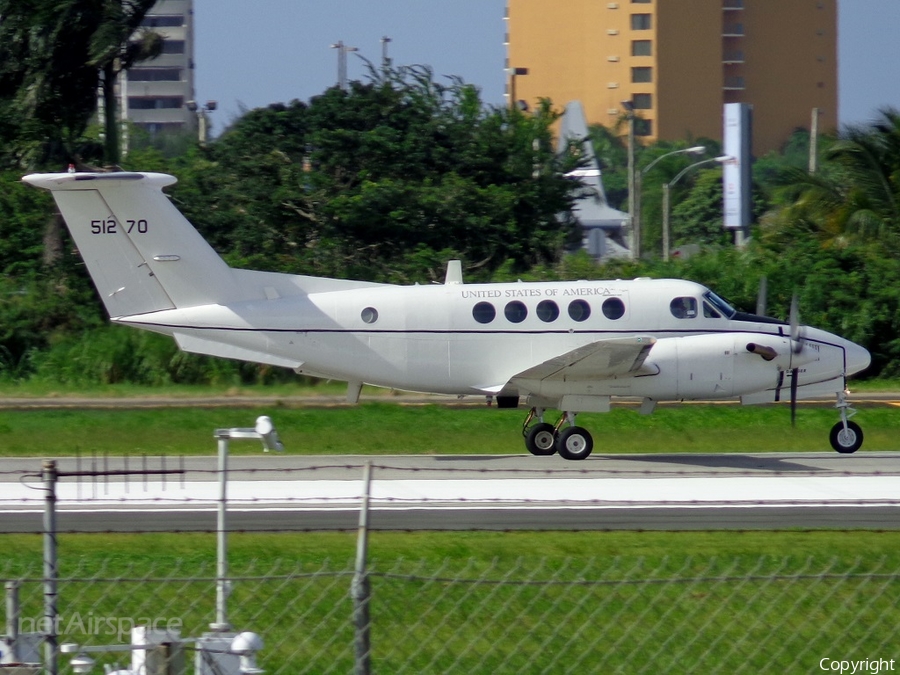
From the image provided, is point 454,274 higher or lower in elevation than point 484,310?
higher

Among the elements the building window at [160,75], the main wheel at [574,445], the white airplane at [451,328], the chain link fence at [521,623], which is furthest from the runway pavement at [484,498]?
the building window at [160,75]

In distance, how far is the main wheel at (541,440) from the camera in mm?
16859

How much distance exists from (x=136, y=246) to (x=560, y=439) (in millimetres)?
6510

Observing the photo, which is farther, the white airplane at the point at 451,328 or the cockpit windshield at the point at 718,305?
the cockpit windshield at the point at 718,305

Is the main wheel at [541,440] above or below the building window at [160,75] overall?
below

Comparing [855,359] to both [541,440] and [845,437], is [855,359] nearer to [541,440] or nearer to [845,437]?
[845,437]

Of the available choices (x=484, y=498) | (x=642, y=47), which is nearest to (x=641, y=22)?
(x=642, y=47)

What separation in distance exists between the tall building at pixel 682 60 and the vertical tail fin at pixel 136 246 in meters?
91.8

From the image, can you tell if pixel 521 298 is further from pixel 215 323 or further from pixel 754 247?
pixel 754 247

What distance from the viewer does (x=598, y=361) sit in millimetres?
15930

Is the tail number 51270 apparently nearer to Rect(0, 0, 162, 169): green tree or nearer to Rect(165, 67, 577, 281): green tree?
Rect(165, 67, 577, 281): green tree

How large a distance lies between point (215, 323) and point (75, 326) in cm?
1505

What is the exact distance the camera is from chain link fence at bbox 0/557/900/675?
6586 mm

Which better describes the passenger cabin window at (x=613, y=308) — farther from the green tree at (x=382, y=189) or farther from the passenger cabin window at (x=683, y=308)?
the green tree at (x=382, y=189)
